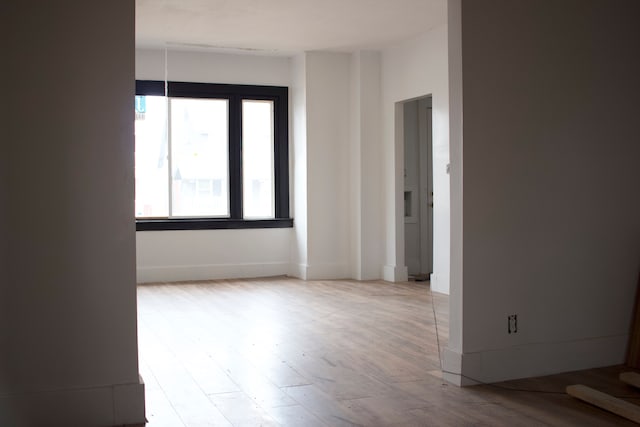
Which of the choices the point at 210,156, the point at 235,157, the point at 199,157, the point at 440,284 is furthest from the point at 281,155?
the point at 440,284

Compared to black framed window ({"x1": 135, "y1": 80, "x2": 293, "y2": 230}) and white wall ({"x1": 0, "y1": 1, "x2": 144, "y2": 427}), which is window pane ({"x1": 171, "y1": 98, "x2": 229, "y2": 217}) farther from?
white wall ({"x1": 0, "y1": 1, "x2": 144, "y2": 427})

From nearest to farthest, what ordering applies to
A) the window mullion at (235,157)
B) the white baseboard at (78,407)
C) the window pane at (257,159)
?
the white baseboard at (78,407) → the window mullion at (235,157) → the window pane at (257,159)

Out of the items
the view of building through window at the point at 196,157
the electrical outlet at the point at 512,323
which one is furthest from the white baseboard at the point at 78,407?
the view of building through window at the point at 196,157

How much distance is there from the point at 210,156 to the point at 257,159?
62 centimetres

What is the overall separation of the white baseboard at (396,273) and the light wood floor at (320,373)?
1500 mm

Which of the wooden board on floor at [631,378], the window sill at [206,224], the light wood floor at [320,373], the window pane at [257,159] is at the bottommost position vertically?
the light wood floor at [320,373]

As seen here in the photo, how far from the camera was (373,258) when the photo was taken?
830 cm

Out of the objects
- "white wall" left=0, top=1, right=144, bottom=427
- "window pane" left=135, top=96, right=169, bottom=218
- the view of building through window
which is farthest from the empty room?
the view of building through window

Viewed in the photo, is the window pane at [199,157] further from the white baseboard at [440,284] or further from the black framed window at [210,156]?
the white baseboard at [440,284]

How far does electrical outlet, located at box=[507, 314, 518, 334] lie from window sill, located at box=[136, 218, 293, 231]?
5.27m

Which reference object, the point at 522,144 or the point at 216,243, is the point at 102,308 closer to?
the point at 522,144

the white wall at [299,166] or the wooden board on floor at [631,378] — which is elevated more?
the white wall at [299,166]

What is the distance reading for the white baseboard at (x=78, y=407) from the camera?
2.85m

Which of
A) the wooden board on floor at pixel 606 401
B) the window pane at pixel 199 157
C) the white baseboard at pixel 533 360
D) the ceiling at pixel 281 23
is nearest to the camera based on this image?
the wooden board on floor at pixel 606 401
